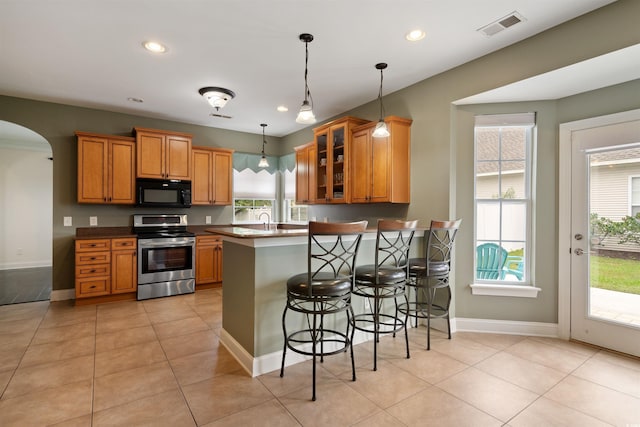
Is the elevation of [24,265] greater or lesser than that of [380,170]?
lesser

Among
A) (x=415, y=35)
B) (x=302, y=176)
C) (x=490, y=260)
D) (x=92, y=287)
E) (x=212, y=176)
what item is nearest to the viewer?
(x=415, y=35)

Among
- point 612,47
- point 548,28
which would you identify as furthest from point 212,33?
point 612,47

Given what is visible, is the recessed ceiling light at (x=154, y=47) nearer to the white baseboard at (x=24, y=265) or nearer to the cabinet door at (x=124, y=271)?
the cabinet door at (x=124, y=271)

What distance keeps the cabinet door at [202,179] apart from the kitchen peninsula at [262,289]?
299 cm

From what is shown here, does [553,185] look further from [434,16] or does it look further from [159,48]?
[159,48]

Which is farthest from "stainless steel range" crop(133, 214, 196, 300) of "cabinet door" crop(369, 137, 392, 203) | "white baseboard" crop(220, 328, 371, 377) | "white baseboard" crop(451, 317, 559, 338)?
"white baseboard" crop(451, 317, 559, 338)

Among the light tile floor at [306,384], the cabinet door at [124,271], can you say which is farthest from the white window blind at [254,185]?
the light tile floor at [306,384]

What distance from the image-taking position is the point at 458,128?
11.3ft

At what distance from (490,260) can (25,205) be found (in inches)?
355

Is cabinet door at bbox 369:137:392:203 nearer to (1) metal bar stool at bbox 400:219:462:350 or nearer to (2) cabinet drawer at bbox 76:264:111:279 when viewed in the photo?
(1) metal bar stool at bbox 400:219:462:350

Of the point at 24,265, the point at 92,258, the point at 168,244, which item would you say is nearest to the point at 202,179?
the point at 168,244

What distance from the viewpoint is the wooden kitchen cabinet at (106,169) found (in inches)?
174

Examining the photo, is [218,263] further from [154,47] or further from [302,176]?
[154,47]

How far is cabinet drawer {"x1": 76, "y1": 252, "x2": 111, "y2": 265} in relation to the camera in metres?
4.17
